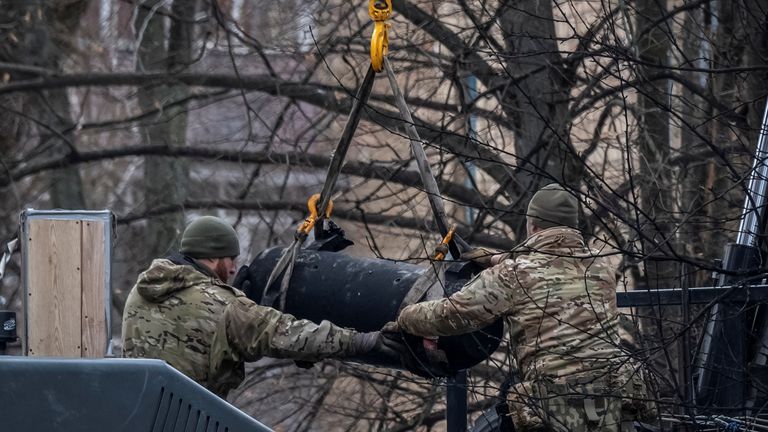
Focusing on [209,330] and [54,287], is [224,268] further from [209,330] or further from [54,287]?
[54,287]

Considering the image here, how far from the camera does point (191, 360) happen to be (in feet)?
18.5

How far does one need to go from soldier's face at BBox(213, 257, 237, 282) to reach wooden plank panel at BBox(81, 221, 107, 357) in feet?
2.92

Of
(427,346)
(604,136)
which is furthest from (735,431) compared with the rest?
(604,136)

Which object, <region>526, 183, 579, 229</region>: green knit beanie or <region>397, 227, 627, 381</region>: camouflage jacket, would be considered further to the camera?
<region>526, 183, 579, 229</region>: green knit beanie

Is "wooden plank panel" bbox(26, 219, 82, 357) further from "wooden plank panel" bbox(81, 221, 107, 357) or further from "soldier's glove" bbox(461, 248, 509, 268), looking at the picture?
"soldier's glove" bbox(461, 248, 509, 268)

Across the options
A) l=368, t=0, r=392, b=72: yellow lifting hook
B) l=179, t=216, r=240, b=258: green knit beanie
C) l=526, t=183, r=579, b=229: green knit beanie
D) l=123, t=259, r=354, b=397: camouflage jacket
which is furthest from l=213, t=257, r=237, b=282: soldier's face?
l=526, t=183, r=579, b=229: green knit beanie

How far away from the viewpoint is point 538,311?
550 cm

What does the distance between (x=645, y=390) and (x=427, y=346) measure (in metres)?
0.97

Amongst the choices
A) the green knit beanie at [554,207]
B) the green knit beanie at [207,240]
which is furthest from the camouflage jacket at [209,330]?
the green knit beanie at [554,207]

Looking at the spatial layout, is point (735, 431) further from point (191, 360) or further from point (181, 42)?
point (181, 42)

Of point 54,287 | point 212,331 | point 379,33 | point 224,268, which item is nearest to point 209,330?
point 212,331

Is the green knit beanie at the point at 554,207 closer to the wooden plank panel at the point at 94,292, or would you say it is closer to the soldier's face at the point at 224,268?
the soldier's face at the point at 224,268

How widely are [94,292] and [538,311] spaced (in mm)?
1774

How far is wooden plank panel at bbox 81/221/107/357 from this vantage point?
5.09 m
